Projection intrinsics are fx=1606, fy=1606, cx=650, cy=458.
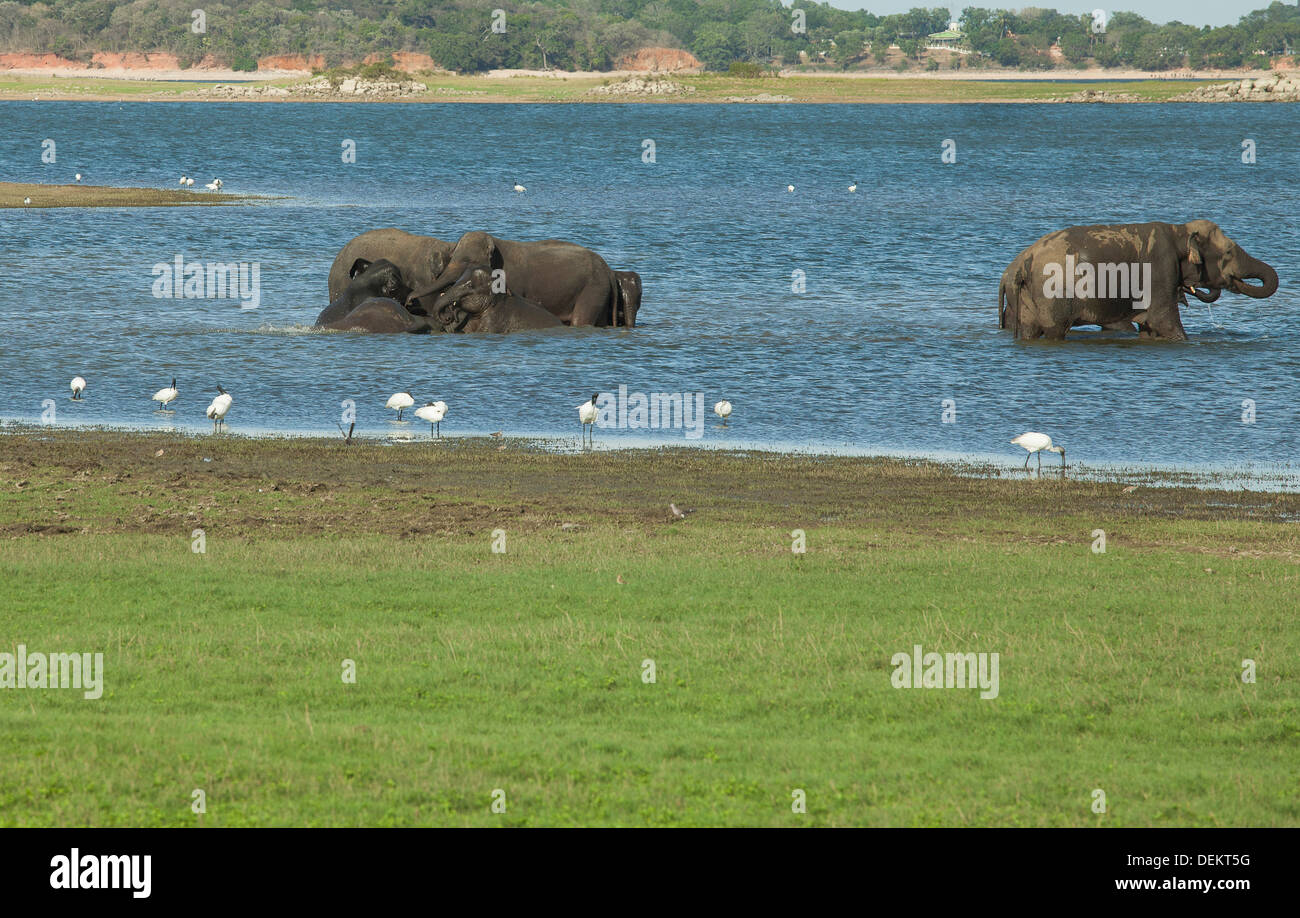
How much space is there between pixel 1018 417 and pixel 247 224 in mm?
35167

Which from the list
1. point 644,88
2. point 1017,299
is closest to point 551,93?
point 644,88

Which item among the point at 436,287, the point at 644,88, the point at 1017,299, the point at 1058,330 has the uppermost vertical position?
the point at 644,88

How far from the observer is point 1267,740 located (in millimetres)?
9781

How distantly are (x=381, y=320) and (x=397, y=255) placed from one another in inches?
93.8

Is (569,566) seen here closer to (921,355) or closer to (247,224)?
(921,355)

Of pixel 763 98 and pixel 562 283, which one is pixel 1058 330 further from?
pixel 763 98

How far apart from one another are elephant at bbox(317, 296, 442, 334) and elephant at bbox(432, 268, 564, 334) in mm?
368

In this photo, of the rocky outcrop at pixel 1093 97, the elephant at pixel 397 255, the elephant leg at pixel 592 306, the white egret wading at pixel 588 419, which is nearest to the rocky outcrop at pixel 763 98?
the rocky outcrop at pixel 1093 97

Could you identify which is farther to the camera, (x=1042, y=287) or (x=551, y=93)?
(x=551, y=93)

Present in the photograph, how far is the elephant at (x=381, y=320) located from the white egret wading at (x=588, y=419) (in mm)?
9636

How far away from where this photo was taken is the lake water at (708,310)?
77.4 feet

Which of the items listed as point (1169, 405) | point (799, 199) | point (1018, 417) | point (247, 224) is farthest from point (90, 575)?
point (799, 199)

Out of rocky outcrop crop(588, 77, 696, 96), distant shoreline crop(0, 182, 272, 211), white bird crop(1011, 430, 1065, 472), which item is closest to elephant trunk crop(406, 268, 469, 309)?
white bird crop(1011, 430, 1065, 472)

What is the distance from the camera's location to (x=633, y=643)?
1168cm
